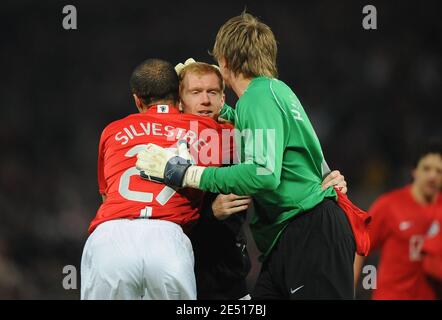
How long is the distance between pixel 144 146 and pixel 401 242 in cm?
303

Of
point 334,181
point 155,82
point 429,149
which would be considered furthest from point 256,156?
point 429,149

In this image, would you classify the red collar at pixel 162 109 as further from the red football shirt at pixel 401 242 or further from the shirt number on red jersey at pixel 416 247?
the shirt number on red jersey at pixel 416 247

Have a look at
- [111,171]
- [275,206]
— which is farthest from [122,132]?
[275,206]

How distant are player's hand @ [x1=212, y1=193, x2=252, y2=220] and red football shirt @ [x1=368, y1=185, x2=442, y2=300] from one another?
7.69ft

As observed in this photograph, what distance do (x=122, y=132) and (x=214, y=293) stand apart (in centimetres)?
118

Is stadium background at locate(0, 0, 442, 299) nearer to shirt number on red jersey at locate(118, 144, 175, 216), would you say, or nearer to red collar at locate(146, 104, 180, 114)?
red collar at locate(146, 104, 180, 114)

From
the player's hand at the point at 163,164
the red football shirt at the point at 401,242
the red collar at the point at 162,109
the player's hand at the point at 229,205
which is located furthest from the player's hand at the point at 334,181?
the red football shirt at the point at 401,242

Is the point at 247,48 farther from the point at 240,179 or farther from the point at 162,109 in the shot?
the point at 240,179

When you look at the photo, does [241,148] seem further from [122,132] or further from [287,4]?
[287,4]

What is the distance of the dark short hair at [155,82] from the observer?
4.39 meters

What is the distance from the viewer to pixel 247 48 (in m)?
4.18

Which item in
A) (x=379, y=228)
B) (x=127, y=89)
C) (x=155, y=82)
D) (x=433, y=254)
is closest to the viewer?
(x=155, y=82)

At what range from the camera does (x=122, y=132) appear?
4.31m

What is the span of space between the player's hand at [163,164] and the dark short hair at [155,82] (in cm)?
42
